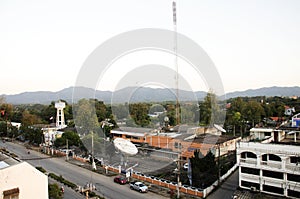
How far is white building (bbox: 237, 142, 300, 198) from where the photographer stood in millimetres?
7453

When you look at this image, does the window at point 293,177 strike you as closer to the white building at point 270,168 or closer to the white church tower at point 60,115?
the white building at point 270,168

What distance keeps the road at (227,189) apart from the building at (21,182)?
16.3 ft

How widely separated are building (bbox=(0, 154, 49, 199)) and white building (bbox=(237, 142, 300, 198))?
232 inches

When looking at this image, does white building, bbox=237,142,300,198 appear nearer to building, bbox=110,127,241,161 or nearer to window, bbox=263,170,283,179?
window, bbox=263,170,283,179

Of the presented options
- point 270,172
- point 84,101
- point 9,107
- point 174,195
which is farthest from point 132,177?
point 9,107

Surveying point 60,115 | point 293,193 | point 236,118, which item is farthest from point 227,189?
point 60,115

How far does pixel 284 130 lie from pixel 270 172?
293cm

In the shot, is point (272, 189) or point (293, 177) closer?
point (293, 177)

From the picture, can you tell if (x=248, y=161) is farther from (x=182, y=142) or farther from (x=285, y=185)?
(x=182, y=142)

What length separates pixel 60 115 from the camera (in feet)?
73.2

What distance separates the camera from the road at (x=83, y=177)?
8.70 m

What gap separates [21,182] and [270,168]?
6.57m

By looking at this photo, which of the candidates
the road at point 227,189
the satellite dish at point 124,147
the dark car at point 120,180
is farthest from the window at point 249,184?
the satellite dish at point 124,147

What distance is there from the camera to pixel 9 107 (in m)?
29.5
